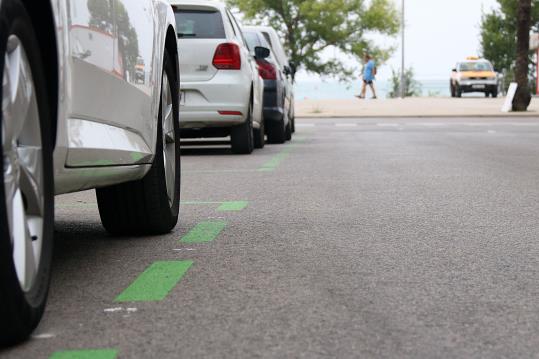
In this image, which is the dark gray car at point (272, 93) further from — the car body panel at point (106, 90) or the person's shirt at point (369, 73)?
the person's shirt at point (369, 73)

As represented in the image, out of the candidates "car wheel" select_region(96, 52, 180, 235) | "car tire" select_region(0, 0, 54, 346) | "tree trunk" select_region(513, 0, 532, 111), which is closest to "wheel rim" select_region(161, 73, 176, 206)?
"car wheel" select_region(96, 52, 180, 235)

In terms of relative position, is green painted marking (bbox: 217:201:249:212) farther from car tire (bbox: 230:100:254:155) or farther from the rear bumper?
car tire (bbox: 230:100:254:155)

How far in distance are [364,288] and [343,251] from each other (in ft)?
3.46

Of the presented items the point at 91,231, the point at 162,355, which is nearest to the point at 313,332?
the point at 162,355

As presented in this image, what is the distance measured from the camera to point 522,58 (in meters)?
33.5

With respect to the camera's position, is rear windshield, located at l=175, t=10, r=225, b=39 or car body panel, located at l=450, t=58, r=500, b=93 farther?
car body panel, located at l=450, t=58, r=500, b=93

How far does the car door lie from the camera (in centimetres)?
419

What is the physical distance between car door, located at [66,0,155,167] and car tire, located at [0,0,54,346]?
0.39 metres

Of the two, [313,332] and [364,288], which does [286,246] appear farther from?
[313,332]

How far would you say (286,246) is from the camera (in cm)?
574

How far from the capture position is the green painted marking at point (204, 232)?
6.05 meters

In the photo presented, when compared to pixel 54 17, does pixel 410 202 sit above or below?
below

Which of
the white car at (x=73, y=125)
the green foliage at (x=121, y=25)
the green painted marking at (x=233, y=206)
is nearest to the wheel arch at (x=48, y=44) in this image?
the white car at (x=73, y=125)

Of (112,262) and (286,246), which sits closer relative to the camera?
(112,262)
